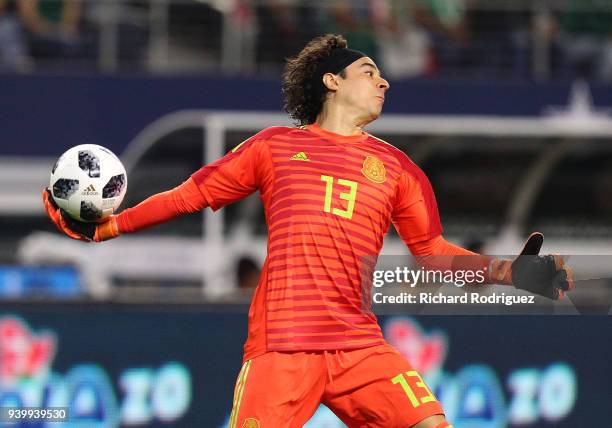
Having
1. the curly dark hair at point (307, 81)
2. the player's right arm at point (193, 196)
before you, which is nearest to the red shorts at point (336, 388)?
the player's right arm at point (193, 196)

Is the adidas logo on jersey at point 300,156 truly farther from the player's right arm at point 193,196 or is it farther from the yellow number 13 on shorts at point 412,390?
the yellow number 13 on shorts at point 412,390

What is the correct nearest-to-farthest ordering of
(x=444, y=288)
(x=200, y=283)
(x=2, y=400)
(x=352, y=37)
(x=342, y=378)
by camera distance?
(x=342, y=378)
(x=444, y=288)
(x=2, y=400)
(x=200, y=283)
(x=352, y=37)

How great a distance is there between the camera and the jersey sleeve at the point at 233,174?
5156 mm

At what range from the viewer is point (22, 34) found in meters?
13.6

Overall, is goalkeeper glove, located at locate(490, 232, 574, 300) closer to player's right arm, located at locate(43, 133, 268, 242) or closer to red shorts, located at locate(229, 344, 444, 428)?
red shorts, located at locate(229, 344, 444, 428)

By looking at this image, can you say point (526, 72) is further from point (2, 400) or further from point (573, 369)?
point (2, 400)

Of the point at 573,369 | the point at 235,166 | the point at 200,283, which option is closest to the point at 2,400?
the point at 235,166

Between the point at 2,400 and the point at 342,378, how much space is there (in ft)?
7.28

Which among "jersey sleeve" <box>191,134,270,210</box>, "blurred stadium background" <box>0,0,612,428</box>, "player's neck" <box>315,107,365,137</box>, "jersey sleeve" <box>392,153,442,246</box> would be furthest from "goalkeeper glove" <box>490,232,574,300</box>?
"blurred stadium background" <box>0,0,612,428</box>

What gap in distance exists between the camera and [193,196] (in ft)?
16.9

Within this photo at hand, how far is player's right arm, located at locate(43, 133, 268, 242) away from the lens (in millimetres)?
5129

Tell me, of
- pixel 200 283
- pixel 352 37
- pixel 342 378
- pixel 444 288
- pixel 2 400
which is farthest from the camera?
pixel 352 37

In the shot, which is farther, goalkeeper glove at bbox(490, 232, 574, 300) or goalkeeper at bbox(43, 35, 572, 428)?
goalkeeper glove at bbox(490, 232, 574, 300)

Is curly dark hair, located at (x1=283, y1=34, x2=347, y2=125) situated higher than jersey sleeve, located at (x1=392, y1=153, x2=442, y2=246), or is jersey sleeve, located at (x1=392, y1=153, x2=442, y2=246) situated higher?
curly dark hair, located at (x1=283, y1=34, x2=347, y2=125)
